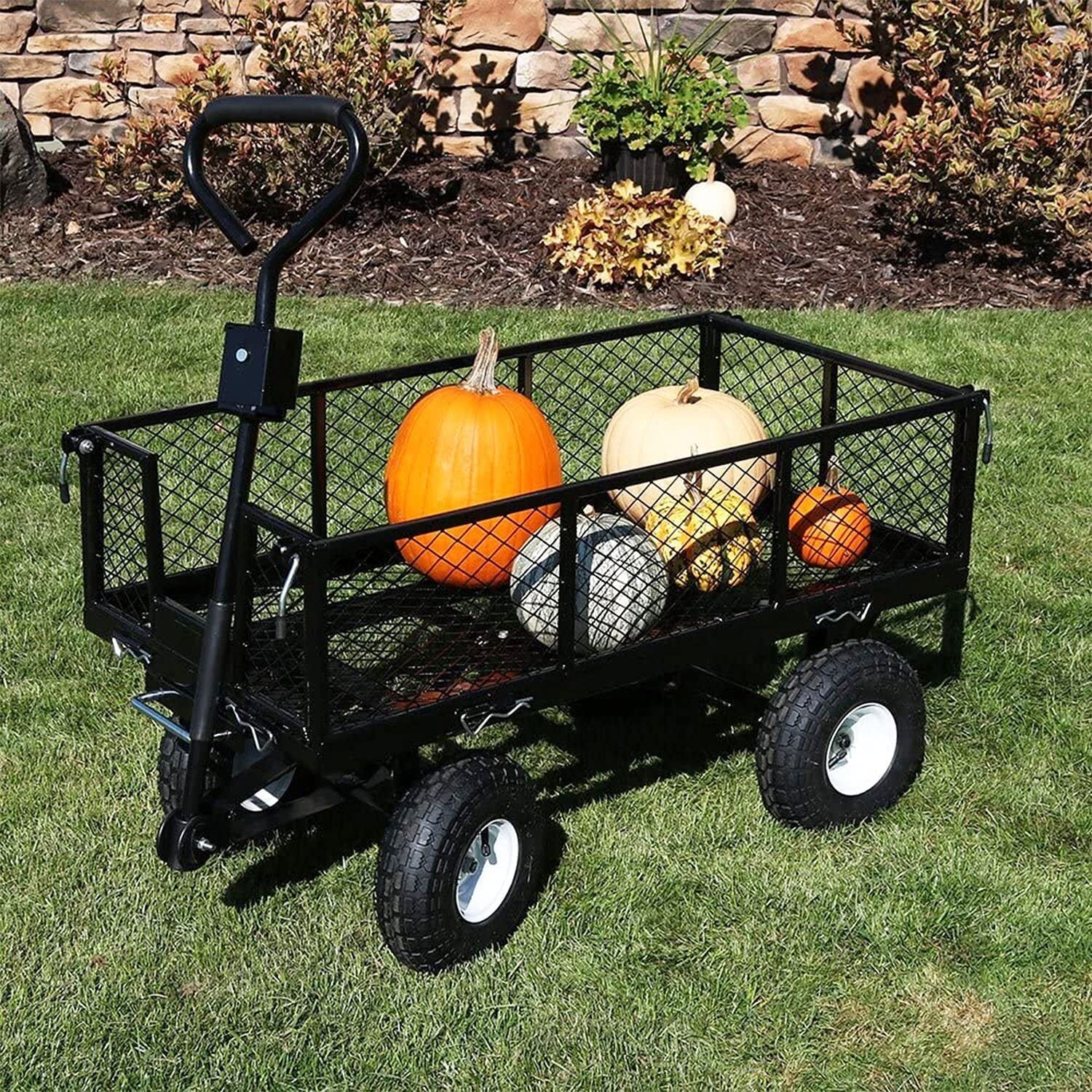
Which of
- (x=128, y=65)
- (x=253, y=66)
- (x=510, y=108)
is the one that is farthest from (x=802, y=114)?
(x=128, y=65)

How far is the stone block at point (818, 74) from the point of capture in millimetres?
8648

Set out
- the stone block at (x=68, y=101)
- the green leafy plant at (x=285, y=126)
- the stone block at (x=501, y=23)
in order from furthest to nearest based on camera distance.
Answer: the stone block at (x=68, y=101) < the stone block at (x=501, y=23) < the green leafy plant at (x=285, y=126)

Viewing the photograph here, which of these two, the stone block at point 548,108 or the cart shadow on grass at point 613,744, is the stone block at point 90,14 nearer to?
the stone block at point 548,108

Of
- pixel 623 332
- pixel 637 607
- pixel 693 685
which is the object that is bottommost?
pixel 693 685

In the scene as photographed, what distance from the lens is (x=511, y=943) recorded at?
3475mm

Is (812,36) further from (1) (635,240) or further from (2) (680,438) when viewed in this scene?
(2) (680,438)

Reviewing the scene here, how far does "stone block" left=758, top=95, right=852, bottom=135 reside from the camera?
878 cm

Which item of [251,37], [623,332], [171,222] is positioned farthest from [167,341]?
[623,332]

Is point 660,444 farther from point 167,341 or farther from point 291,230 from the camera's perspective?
point 167,341

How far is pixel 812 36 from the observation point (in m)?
8.59

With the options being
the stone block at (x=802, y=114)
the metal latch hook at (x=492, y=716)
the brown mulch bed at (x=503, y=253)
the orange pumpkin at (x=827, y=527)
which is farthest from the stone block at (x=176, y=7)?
the metal latch hook at (x=492, y=716)

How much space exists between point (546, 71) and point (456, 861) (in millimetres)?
6218

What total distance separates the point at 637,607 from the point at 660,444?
1.67ft

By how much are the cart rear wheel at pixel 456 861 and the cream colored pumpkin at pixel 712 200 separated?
5.10 metres
